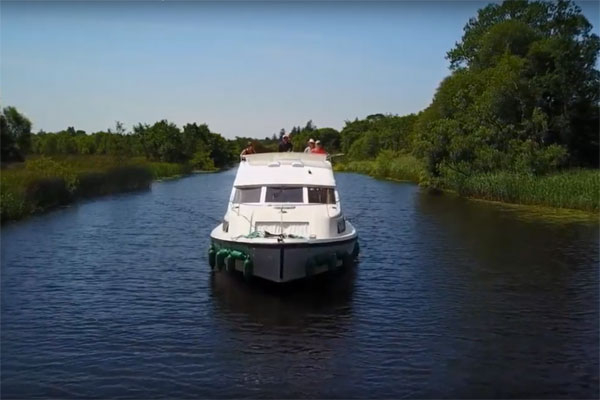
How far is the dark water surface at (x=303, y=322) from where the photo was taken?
12859mm

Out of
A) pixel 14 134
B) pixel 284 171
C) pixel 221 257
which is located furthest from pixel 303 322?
pixel 14 134

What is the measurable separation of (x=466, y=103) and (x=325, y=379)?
5046cm

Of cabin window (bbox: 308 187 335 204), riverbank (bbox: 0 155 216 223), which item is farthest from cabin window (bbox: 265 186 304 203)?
riverbank (bbox: 0 155 216 223)

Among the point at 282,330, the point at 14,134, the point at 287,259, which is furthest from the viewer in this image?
the point at 14,134

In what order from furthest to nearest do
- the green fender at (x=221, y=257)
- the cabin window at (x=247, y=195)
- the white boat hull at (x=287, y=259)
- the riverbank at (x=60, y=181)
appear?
the riverbank at (x=60, y=181) → the cabin window at (x=247, y=195) → the green fender at (x=221, y=257) → the white boat hull at (x=287, y=259)

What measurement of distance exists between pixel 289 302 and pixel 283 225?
8.13 feet

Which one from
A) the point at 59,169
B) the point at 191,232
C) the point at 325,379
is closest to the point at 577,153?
the point at 191,232

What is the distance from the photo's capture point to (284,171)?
22203 mm

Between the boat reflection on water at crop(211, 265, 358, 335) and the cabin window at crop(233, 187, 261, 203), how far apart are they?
7.96 feet

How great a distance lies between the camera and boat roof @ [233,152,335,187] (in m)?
21.7

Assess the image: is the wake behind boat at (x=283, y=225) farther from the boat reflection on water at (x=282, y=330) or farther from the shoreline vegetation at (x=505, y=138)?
the shoreline vegetation at (x=505, y=138)

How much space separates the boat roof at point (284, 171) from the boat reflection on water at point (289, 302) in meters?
3.07

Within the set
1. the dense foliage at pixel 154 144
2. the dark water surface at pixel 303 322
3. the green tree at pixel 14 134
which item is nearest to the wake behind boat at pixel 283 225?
the dark water surface at pixel 303 322

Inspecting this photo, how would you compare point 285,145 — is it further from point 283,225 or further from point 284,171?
point 283,225
